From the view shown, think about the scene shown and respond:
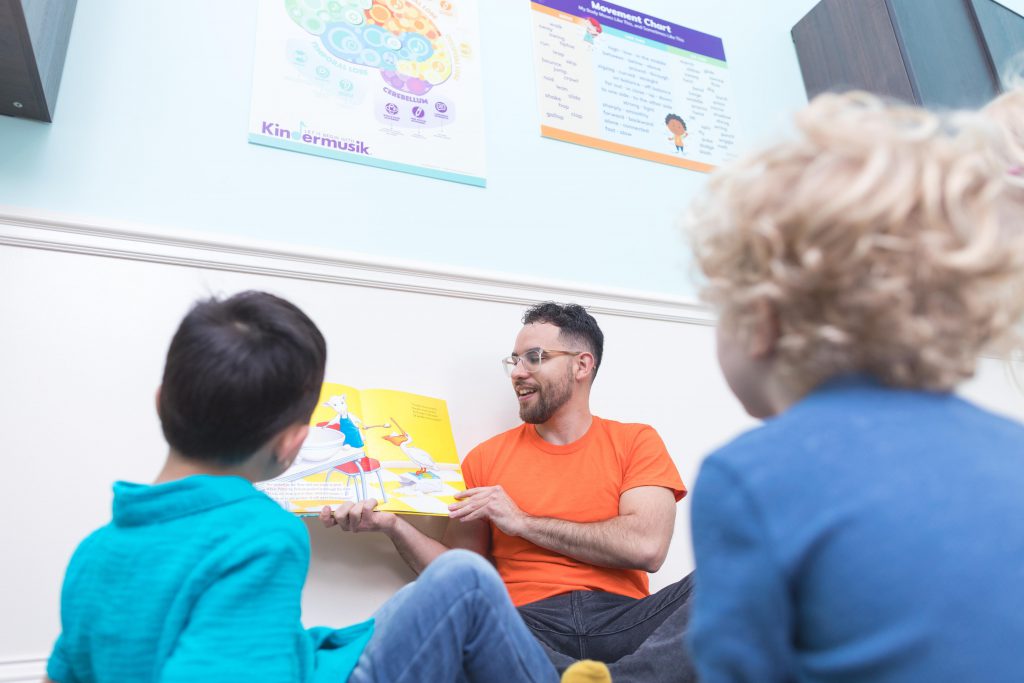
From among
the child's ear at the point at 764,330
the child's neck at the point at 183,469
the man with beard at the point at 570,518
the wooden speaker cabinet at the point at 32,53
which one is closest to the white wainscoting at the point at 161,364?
the man with beard at the point at 570,518

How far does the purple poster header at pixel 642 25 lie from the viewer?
7.27 ft

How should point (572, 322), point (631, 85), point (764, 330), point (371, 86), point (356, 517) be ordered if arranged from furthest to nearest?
point (631, 85), point (371, 86), point (572, 322), point (356, 517), point (764, 330)

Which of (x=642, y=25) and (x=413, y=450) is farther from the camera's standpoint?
(x=642, y=25)

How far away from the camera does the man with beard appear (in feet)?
3.71

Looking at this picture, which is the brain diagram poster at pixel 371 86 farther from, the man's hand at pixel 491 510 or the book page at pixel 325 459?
the man's hand at pixel 491 510

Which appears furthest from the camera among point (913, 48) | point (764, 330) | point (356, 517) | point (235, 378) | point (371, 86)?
point (913, 48)

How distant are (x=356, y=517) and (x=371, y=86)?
3.62 feet

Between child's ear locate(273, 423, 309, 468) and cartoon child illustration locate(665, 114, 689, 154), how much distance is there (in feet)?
5.69

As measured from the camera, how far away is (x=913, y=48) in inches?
90.2

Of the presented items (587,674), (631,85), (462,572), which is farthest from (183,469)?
(631,85)

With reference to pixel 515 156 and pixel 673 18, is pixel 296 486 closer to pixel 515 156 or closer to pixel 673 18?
pixel 515 156

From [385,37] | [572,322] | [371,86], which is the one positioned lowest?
[572,322]

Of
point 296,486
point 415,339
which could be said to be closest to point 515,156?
point 415,339

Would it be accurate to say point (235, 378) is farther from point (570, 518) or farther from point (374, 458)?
point (570, 518)
